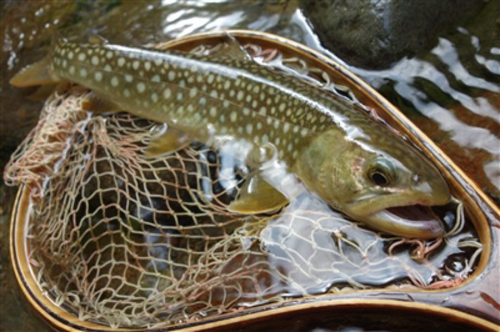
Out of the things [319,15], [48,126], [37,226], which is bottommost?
[37,226]

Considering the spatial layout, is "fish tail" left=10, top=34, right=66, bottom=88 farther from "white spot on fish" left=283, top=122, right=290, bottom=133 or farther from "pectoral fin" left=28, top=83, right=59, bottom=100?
"white spot on fish" left=283, top=122, right=290, bottom=133

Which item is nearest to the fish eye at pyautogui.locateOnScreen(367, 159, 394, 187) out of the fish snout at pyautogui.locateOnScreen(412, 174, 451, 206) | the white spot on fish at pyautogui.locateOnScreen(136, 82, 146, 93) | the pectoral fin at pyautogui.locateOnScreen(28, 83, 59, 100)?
the fish snout at pyautogui.locateOnScreen(412, 174, 451, 206)

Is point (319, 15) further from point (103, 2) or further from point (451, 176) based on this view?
point (103, 2)

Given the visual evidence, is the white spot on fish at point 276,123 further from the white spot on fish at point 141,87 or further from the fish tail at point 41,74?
the fish tail at point 41,74

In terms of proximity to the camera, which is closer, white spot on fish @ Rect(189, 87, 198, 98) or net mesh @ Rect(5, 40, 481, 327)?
net mesh @ Rect(5, 40, 481, 327)

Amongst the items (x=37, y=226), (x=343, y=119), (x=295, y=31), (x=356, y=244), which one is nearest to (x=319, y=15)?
(x=295, y=31)

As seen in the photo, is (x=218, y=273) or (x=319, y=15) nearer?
(x=218, y=273)

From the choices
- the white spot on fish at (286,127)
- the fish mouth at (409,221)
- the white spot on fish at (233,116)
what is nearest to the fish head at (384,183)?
the fish mouth at (409,221)
